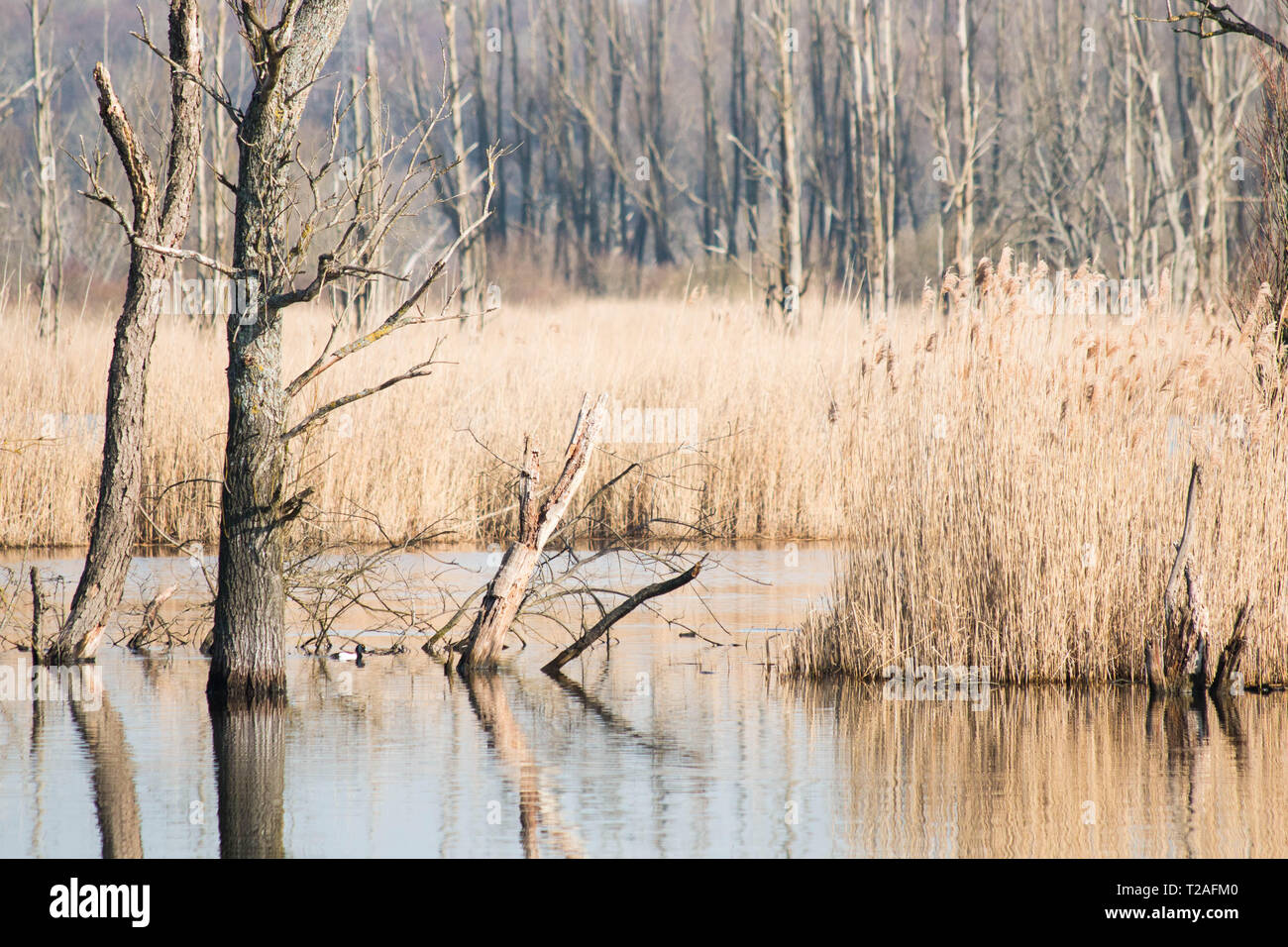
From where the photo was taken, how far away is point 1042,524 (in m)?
7.41

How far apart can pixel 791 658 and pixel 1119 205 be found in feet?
142

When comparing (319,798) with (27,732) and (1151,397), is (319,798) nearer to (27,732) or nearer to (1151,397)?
(27,732)

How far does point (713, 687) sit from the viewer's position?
24.4 ft

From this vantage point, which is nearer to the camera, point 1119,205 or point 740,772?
point 740,772

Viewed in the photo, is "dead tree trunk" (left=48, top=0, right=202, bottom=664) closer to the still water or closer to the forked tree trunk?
the still water

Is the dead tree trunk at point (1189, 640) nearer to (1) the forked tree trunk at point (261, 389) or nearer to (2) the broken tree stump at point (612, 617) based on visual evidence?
(2) the broken tree stump at point (612, 617)

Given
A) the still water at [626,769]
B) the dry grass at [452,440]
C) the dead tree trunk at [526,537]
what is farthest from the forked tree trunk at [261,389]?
the dry grass at [452,440]

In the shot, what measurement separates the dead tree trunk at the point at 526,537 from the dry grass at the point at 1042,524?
131 centimetres

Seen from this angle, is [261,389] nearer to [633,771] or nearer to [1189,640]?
[633,771]

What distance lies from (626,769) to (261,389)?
2.23 m

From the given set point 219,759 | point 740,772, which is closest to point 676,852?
point 740,772

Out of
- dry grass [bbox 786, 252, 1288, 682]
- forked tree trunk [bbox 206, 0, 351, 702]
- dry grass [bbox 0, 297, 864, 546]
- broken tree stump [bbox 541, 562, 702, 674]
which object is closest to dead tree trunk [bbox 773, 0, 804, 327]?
dry grass [bbox 0, 297, 864, 546]

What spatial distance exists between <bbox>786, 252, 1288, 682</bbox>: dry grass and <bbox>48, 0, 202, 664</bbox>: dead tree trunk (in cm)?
332

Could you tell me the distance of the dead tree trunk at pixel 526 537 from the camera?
7750 mm
